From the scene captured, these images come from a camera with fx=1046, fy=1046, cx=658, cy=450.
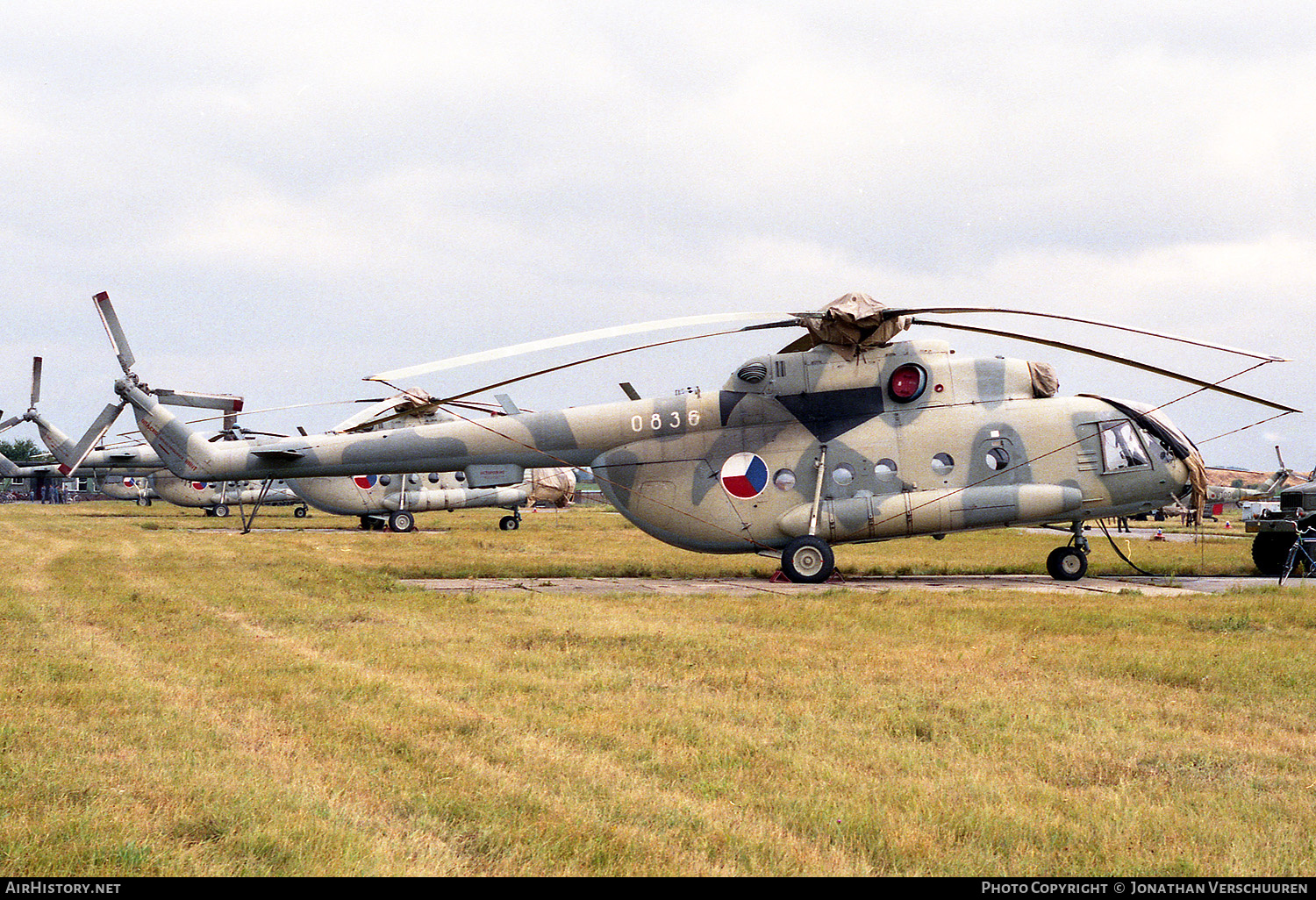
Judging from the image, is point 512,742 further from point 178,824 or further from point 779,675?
point 779,675

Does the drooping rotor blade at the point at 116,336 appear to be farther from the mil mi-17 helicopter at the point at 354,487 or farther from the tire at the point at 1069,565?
the tire at the point at 1069,565

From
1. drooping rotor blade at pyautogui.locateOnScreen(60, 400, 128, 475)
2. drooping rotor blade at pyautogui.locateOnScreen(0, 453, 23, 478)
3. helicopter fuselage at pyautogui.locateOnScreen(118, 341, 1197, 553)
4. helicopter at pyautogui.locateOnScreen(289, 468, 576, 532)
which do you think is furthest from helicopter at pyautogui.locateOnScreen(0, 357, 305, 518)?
helicopter fuselage at pyautogui.locateOnScreen(118, 341, 1197, 553)

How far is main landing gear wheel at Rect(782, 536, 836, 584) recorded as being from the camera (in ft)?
53.7

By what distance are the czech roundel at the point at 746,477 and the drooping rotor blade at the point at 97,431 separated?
12138mm

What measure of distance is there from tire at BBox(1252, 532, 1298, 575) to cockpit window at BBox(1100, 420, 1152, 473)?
3.75m

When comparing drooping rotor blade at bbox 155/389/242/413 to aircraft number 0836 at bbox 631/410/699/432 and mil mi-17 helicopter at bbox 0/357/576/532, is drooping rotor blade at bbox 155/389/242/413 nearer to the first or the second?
mil mi-17 helicopter at bbox 0/357/576/532

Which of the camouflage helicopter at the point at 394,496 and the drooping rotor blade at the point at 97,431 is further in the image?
the camouflage helicopter at the point at 394,496

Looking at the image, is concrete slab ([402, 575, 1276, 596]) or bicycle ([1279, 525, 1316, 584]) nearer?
concrete slab ([402, 575, 1276, 596])

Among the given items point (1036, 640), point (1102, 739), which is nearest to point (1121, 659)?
point (1036, 640)

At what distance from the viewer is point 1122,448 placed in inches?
675

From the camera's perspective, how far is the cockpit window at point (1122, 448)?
17.1m

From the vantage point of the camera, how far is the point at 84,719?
6.38 meters

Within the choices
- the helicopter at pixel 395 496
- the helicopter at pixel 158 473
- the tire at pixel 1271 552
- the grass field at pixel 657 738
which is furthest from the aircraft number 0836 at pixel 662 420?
the helicopter at pixel 158 473

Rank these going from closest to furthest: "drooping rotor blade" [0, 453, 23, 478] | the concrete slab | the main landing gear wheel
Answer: the concrete slab < the main landing gear wheel < "drooping rotor blade" [0, 453, 23, 478]
